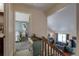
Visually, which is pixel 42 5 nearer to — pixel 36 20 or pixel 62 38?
pixel 36 20

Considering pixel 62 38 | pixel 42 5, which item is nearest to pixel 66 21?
pixel 62 38

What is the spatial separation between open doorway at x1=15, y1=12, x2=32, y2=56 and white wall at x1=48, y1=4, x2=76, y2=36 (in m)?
0.25

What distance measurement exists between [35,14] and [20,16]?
0.14m

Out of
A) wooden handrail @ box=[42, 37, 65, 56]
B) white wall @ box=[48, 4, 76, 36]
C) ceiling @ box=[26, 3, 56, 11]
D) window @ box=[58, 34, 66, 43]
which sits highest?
ceiling @ box=[26, 3, 56, 11]

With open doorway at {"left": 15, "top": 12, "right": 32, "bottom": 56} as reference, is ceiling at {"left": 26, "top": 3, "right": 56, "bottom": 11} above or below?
above

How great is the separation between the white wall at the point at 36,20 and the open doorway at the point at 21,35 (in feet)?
0.13

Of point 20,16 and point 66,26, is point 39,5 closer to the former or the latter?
point 20,16

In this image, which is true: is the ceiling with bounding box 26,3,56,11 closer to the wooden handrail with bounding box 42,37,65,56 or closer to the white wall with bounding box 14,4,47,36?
the white wall with bounding box 14,4,47,36

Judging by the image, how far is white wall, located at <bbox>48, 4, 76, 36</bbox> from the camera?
1.36m

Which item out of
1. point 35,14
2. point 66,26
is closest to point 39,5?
point 35,14

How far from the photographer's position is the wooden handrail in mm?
1364

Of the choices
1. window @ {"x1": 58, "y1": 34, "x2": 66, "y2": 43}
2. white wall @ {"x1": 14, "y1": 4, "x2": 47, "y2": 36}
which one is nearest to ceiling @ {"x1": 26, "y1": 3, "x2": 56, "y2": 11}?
white wall @ {"x1": 14, "y1": 4, "x2": 47, "y2": 36}

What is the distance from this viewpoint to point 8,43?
137 centimetres

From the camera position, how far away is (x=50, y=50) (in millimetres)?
1395
